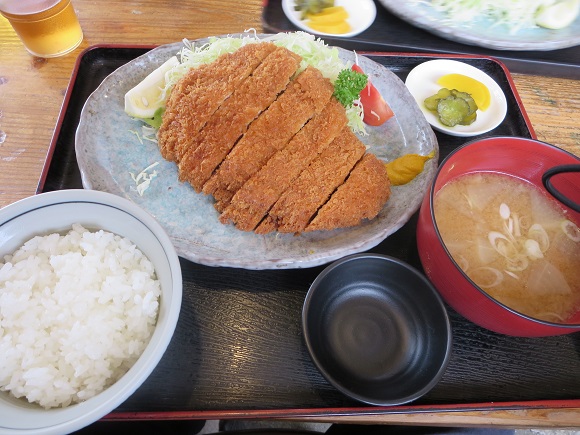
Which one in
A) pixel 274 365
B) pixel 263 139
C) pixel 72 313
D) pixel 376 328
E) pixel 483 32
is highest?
pixel 483 32

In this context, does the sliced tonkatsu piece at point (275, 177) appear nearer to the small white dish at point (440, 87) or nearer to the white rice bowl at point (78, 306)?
the white rice bowl at point (78, 306)

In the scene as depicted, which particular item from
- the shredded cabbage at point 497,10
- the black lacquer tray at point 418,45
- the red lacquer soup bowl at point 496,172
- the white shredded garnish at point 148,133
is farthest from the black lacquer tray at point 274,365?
the shredded cabbage at point 497,10

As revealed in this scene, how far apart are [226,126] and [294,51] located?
0.78 m

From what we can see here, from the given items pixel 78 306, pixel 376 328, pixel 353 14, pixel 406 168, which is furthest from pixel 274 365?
pixel 353 14

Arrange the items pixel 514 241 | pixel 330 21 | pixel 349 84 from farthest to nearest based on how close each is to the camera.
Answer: pixel 330 21 → pixel 349 84 → pixel 514 241

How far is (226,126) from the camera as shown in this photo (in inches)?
78.9

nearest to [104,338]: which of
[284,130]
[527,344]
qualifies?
[284,130]

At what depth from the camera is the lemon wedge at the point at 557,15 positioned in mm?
3068

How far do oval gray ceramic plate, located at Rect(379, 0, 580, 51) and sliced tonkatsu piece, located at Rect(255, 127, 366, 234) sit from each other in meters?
1.51

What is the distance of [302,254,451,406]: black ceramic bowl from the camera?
4.88 ft

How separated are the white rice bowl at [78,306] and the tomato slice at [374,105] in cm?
145

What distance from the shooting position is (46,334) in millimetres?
1376

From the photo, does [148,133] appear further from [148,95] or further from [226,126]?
[226,126]

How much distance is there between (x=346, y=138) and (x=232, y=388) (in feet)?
4.20
